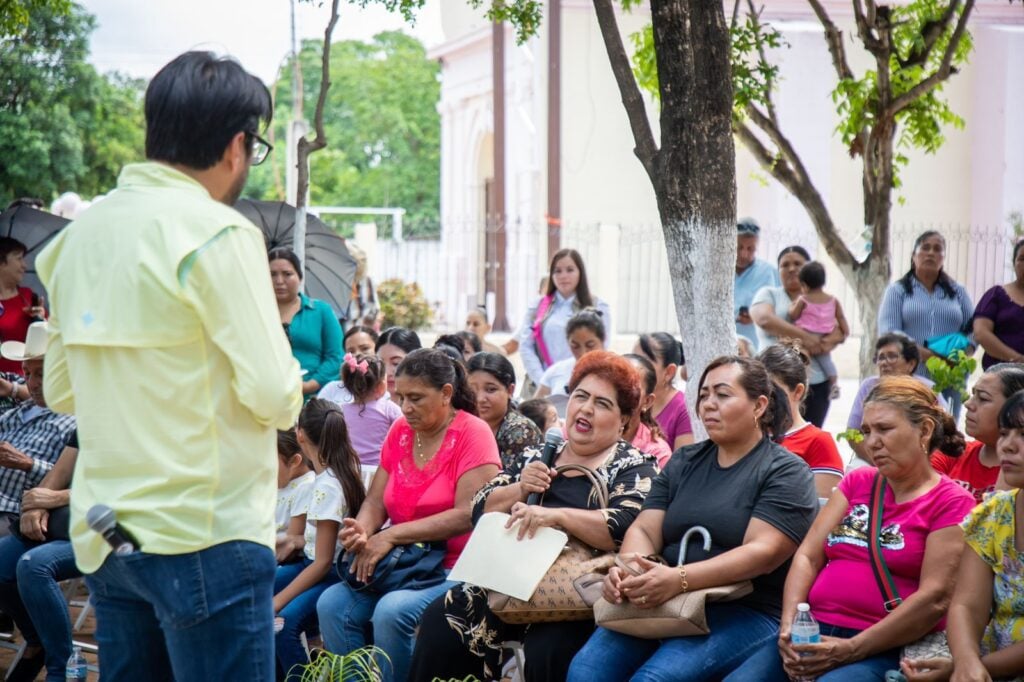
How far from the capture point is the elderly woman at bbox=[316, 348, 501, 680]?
513cm

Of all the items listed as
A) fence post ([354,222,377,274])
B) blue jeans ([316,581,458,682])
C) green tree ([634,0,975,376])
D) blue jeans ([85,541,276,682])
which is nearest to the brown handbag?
blue jeans ([316,581,458,682])

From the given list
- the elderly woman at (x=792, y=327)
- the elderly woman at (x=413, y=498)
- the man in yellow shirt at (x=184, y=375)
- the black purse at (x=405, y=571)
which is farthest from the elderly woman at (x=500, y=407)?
the man in yellow shirt at (x=184, y=375)

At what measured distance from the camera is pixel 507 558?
460cm

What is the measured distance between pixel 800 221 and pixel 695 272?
14.3 metres

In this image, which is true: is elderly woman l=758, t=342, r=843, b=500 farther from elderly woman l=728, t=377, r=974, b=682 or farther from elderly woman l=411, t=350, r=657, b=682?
elderly woman l=411, t=350, r=657, b=682

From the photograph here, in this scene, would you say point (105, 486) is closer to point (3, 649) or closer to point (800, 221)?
point (3, 649)

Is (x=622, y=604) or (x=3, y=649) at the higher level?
(x=622, y=604)

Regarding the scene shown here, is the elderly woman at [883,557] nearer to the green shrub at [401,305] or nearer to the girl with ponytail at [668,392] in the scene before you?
the girl with ponytail at [668,392]

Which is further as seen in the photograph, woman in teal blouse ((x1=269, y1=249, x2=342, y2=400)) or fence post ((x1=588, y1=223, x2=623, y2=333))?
fence post ((x1=588, y1=223, x2=623, y2=333))

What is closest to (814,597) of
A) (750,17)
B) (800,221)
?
(750,17)

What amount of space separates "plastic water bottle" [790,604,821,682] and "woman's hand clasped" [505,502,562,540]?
0.97 m

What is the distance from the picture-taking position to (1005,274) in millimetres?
19172

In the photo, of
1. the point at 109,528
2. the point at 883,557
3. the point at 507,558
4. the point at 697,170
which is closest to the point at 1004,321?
the point at 697,170

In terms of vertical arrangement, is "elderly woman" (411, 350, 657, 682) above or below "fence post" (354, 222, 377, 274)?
below
